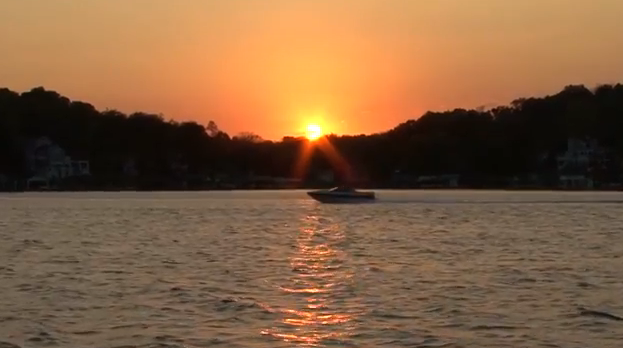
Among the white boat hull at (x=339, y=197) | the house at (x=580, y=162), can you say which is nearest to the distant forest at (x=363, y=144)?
the house at (x=580, y=162)

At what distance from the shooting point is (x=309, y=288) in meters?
28.1

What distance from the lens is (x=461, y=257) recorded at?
3844cm

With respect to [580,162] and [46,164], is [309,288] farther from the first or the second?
[46,164]

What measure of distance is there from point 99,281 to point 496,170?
147 metres

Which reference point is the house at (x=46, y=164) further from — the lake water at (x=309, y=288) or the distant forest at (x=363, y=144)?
the lake water at (x=309, y=288)

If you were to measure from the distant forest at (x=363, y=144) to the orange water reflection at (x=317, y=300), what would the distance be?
133 metres

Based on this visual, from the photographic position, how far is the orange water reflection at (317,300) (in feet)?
69.2

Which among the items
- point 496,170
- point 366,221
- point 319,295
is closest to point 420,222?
point 366,221

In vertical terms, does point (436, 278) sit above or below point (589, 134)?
A: below

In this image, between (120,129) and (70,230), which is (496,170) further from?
(70,230)

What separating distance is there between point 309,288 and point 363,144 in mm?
164069

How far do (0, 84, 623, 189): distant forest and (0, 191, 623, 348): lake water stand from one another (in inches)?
4657

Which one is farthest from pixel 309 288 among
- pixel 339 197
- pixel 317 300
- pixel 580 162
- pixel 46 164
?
pixel 46 164

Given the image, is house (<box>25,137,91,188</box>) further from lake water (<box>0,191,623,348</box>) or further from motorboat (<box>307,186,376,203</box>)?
lake water (<box>0,191,623,348</box>)
